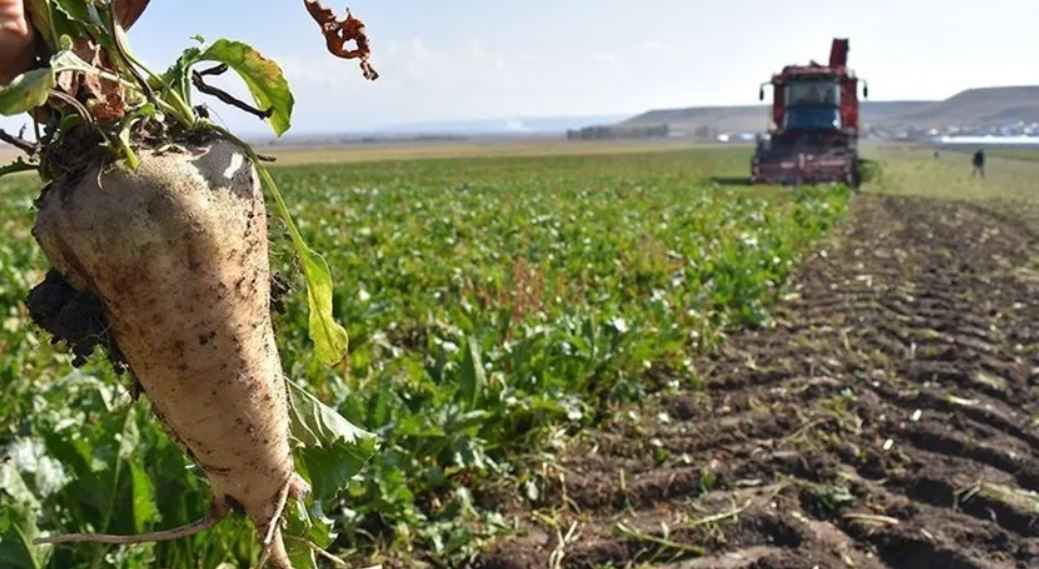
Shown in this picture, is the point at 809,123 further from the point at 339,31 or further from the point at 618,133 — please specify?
the point at 618,133

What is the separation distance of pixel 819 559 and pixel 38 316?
235 centimetres

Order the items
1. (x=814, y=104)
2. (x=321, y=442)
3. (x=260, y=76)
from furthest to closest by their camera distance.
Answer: (x=814, y=104)
(x=321, y=442)
(x=260, y=76)

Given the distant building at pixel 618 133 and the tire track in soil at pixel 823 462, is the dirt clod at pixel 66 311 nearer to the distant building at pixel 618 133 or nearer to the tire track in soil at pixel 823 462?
the tire track in soil at pixel 823 462

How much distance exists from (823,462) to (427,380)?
1612 millimetres

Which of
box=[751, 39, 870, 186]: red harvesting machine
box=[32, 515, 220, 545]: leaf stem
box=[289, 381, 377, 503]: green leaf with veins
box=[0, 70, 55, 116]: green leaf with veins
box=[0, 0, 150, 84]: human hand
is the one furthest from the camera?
box=[751, 39, 870, 186]: red harvesting machine

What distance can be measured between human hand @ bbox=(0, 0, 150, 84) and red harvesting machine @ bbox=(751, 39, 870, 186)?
66.9 feet

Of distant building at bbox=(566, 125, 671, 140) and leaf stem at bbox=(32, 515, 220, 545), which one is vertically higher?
Result: distant building at bbox=(566, 125, 671, 140)

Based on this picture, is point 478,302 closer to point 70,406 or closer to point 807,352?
point 807,352

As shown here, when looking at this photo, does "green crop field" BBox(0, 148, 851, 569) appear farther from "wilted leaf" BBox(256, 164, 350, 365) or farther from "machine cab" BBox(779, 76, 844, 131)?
"machine cab" BBox(779, 76, 844, 131)

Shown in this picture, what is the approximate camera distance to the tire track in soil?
2.88 m

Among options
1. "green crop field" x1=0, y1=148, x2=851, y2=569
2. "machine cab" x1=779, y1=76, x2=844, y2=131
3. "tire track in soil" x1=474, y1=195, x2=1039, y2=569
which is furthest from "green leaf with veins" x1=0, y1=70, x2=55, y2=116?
"machine cab" x1=779, y1=76, x2=844, y2=131

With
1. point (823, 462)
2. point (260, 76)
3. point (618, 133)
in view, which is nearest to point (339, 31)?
point (260, 76)

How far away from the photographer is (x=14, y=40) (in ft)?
4.40

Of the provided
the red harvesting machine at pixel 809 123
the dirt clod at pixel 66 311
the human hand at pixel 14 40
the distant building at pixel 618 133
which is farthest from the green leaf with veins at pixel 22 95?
the distant building at pixel 618 133
